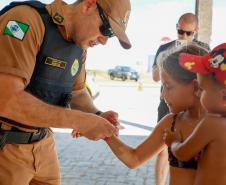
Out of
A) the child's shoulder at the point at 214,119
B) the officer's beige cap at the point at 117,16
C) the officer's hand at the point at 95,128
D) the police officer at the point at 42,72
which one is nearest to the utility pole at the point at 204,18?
the police officer at the point at 42,72

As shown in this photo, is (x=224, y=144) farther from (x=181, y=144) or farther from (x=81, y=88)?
(x=81, y=88)

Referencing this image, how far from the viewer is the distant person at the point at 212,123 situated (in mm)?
1908

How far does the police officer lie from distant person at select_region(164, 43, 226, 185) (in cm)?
52

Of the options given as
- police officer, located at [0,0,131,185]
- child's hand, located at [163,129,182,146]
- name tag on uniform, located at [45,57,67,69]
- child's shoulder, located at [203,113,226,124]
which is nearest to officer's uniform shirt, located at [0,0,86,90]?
police officer, located at [0,0,131,185]

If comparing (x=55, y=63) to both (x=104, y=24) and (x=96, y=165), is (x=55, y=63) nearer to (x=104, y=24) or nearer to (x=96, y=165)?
(x=104, y=24)

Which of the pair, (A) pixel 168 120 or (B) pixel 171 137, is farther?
(A) pixel 168 120

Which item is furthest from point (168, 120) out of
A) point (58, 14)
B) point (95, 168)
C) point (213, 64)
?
point (95, 168)

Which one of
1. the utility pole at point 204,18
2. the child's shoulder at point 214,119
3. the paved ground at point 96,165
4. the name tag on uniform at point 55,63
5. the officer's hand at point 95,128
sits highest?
the name tag on uniform at point 55,63

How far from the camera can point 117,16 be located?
92.2 inches

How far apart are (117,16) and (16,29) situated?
0.62 metres

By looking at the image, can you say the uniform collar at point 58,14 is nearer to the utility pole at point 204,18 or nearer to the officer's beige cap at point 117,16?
the officer's beige cap at point 117,16

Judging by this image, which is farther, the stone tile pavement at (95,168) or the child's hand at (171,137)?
the stone tile pavement at (95,168)

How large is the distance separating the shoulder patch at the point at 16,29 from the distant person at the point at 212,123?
0.89m

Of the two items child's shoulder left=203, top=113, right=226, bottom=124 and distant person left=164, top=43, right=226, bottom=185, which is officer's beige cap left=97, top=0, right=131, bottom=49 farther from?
child's shoulder left=203, top=113, right=226, bottom=124
